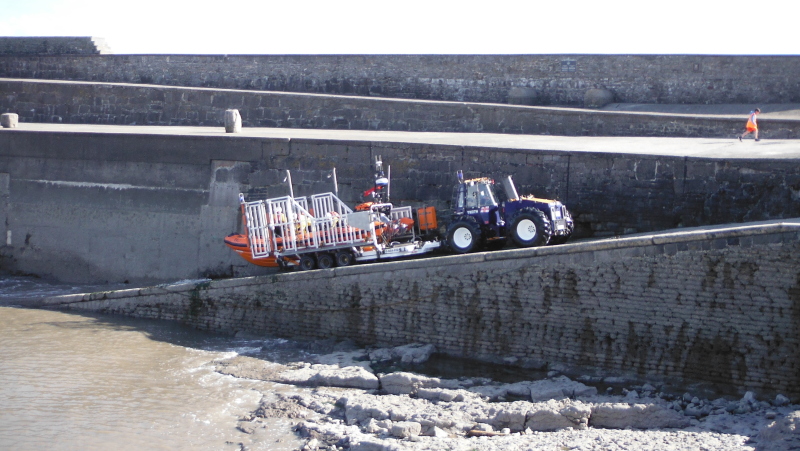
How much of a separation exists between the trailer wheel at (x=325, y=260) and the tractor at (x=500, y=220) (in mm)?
1865

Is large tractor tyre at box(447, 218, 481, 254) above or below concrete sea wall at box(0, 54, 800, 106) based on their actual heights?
below

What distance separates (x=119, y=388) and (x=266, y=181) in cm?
567

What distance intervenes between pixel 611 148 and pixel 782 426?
22.9 feet

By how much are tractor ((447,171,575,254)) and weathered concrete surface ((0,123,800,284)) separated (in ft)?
3.51

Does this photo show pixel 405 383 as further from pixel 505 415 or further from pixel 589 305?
pixel 589 305

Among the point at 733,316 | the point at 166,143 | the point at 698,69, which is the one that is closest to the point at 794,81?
the point at 698,69

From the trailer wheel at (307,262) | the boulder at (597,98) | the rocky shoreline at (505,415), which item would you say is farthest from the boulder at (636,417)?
the boulder at (597,98)

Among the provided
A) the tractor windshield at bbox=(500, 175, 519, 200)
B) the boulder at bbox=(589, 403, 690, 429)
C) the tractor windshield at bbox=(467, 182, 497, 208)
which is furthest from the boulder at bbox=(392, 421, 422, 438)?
the tractor windshield at bbox=(500, 175, 519, 200)

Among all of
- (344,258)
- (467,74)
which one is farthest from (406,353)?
(467,74)

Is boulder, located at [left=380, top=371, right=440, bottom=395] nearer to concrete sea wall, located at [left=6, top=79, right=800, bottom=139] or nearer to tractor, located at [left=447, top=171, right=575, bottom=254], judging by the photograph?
tractor, located at [left=447, top=171, right=575, bottom=254]

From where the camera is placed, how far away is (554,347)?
1109 cm

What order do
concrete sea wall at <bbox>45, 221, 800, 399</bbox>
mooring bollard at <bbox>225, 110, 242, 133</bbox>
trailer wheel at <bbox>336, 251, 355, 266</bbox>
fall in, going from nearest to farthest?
1. concrete sea wall at <bbox>45, 221, 800, 399</bbox>
2. trailer wheel at <bbox>336, 251, 355, 266</bbox>
3. mooring bollard at <bbox>225, 110, 242, 133</bbox>

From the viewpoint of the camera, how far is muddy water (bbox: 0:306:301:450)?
30.8ft
